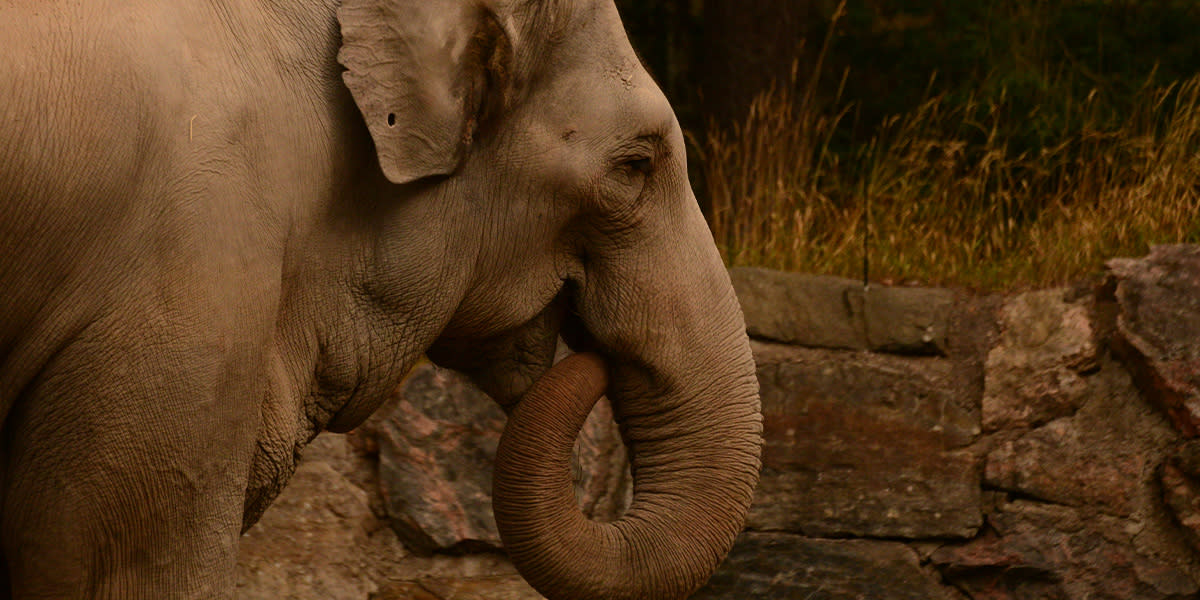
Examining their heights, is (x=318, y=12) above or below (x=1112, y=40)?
above

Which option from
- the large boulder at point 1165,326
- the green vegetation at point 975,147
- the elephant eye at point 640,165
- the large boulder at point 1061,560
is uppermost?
the elephant eye at point 640,165

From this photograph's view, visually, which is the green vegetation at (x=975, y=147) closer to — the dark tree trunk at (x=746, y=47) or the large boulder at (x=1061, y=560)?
the dark tree trunk at (x=746, y=47)

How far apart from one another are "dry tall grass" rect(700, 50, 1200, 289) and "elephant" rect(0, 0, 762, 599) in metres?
3.05

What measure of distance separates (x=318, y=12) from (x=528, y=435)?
800mm

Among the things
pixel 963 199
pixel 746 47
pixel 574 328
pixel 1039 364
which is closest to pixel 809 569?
pixel 1039 364

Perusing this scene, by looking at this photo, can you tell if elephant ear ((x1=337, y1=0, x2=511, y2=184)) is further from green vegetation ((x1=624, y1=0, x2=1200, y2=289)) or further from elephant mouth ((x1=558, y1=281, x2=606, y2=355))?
green vegetation ((x1=624, y1=0, x2=1200, y2=289))

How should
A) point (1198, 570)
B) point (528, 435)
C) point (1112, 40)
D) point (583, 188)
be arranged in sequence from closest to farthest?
point (583, 188) → point (528, 435) → point (1198, 570) → point (1112, 40)

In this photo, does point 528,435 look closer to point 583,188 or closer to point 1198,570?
point 583,188

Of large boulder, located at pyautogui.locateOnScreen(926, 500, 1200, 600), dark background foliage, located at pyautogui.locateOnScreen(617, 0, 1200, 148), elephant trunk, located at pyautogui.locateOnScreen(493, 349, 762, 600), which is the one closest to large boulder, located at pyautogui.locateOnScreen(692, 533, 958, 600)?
large boulder, located at pyautogui.locateOnScreen(926, 500, 1200, 600)

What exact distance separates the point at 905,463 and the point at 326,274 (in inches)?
128

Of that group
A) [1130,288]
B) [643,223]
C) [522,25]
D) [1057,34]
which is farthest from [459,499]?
[1057,34]

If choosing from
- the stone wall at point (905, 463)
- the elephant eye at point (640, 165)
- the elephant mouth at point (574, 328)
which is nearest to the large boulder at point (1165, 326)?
the stone wall at point (905, 463)

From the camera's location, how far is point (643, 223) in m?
2.54

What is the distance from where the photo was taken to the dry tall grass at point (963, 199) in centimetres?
552
